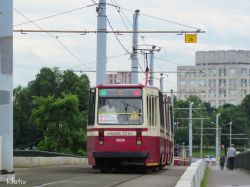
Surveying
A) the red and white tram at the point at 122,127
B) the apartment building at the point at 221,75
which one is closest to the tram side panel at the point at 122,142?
the red and white tram at the point at 122,127

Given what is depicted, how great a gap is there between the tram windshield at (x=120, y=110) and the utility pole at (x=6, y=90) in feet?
25.5

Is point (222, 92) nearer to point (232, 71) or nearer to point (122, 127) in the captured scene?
point (232, 71)

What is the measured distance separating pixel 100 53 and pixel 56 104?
134 feet

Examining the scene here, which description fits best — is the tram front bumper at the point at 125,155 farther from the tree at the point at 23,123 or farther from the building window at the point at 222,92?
the building window at the point at 222,92

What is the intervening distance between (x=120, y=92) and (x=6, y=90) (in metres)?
8.28

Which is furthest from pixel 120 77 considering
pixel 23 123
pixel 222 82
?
pixel 222 82

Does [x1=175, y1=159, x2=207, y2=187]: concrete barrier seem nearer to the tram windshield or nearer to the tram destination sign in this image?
the tram windshield

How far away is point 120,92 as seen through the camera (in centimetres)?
2516

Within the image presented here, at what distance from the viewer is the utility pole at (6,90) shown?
17.2 m

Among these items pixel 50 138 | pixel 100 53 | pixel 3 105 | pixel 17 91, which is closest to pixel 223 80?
pixel 17 91

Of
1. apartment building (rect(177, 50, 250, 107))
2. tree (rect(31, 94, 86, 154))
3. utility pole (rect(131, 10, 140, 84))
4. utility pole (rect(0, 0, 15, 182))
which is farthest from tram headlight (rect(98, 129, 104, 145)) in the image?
apartment building (rect(177, 50, 250, 107))

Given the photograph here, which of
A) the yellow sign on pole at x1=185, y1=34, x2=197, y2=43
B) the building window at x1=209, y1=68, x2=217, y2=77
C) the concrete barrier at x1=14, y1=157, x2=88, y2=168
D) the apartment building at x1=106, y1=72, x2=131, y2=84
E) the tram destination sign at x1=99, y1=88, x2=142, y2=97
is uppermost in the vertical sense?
the building window at x1=209, y1=68, x2=217, y2=77

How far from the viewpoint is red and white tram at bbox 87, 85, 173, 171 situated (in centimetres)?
2472

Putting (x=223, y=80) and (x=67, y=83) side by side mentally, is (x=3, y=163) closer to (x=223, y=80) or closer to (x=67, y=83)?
(x=67, y=83)
